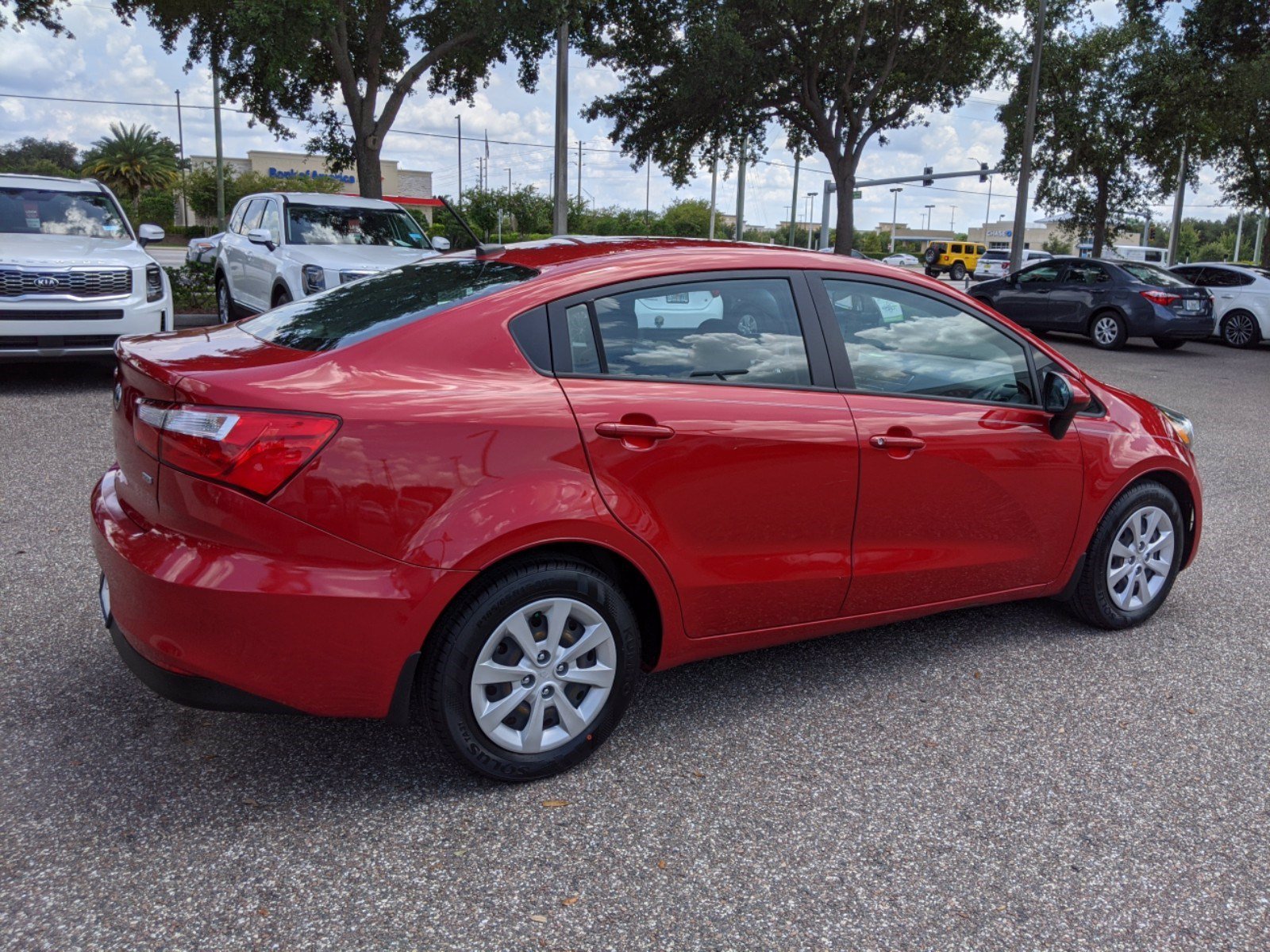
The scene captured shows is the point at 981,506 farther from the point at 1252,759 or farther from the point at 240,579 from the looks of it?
the point at 240,579

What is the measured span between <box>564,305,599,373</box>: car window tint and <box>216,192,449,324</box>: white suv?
24.3 feet

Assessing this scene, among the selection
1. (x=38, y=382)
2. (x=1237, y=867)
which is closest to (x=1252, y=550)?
(x=1237, y=867)

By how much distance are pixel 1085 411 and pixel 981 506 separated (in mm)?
737

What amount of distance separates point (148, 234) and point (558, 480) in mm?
8590

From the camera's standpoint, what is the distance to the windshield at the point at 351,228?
11.5 meters

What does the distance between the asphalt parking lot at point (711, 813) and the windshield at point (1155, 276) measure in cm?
1489

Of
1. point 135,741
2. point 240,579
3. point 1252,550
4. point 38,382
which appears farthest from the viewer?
point 38,382

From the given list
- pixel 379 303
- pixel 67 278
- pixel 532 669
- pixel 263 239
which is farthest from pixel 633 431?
pixel 263 239

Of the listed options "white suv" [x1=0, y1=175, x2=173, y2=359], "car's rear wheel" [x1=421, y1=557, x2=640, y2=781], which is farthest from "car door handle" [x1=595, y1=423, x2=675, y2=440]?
"white suv" [x1=0, y1=175, x2=173, y2=359]

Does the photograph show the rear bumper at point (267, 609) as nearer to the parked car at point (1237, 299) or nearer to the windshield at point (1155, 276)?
the windshield at point (1155, 276)

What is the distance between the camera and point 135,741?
10.9 feet

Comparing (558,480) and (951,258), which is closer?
(558,480)

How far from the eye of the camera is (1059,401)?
4.09m

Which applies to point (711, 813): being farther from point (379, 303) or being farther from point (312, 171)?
point (312, 171)
